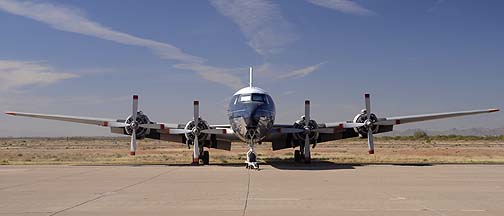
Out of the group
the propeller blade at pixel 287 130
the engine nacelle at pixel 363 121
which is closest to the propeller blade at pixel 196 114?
the propeller blade at pixel 287 130

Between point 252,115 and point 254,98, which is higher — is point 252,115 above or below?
below

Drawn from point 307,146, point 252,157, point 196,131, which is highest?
point 196,131

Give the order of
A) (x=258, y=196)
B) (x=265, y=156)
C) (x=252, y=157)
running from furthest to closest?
(x=265, y=156) → (x=252, y=157) → (x=258, y=196)

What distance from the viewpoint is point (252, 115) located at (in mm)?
24969

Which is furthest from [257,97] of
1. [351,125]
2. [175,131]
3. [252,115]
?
[351,125]

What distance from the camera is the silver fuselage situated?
2506cm

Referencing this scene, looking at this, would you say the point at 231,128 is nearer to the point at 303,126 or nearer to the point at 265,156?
the point at 303,126

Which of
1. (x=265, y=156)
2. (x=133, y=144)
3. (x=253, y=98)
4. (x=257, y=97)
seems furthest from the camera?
(x=265, y=156)

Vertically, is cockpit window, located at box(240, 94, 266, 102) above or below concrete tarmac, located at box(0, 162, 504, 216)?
above

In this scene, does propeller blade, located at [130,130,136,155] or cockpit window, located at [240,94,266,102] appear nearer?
cockpit window, located at [240,94,266,102]

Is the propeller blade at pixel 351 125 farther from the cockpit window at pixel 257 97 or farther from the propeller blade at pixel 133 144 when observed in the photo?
the propeller blade at pixel 133 144

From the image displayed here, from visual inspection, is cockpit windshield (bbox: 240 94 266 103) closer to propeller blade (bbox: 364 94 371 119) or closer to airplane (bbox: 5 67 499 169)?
airplane (bbox: 5 67 499 169)

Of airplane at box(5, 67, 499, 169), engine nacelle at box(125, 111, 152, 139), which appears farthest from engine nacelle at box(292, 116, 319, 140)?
engine nacelle at box(125, 111, 152, 139)

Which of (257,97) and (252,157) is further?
(257,97)
